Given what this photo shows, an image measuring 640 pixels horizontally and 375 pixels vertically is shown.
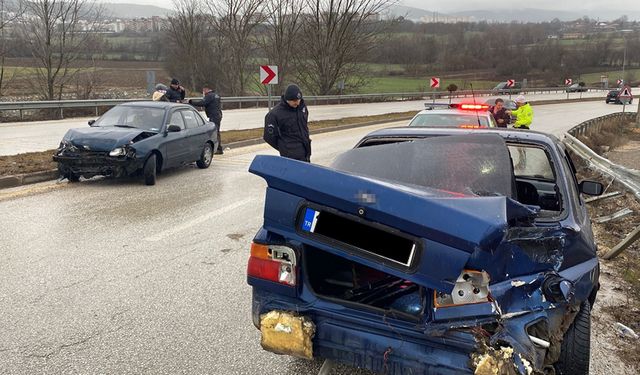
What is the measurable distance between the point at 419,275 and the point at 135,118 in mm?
9442

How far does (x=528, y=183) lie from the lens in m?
4.49

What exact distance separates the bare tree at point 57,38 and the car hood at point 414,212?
28.4 m

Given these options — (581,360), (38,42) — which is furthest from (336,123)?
(581,360)

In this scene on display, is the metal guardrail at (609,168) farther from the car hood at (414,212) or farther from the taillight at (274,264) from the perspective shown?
the taillight at (274,264)

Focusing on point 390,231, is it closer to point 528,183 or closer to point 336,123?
point 528,183

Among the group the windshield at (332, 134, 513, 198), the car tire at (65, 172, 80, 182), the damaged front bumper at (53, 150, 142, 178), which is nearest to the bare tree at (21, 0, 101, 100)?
the car tire at (65, 172, 80, 182)

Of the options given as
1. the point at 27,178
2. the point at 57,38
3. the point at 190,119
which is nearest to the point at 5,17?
the point at 57,38

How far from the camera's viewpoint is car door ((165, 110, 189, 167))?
34.8 feet

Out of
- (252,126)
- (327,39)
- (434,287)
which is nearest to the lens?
(434,287)

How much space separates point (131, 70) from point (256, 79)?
45.0ft

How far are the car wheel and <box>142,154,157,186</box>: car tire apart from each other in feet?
7.22

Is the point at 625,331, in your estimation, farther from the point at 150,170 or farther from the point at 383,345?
the point at 150,170

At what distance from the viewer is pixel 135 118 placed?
10.7m

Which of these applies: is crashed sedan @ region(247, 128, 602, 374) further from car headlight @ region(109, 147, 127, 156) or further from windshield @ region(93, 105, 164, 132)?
windshield @ region(93, 105, 164, 132)
